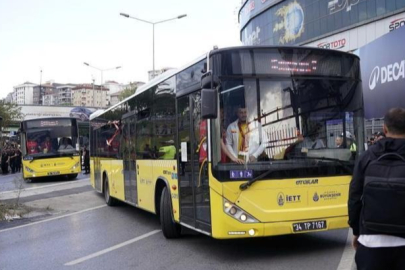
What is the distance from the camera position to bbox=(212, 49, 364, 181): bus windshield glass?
6445 millimetres

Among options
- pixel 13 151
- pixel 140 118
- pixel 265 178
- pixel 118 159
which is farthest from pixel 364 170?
pixel 13 151

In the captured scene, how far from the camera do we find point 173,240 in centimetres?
845

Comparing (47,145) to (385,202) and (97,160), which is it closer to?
(97,160)

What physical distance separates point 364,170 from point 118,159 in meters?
9.54

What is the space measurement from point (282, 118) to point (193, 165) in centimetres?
153

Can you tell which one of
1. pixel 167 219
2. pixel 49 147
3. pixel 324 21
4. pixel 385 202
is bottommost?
pixel 167 219

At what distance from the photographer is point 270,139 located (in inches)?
255

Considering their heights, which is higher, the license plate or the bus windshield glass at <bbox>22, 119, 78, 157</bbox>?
the bus windshield glass at <bbox>22, 119, 78, 157</bbox>

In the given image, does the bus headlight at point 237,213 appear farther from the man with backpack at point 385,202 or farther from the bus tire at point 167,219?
the man with backpack at point 385,202

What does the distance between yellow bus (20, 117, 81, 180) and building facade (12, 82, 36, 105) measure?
494ft

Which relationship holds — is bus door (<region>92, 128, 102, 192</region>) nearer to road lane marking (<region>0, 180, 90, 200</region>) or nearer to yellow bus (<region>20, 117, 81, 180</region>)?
road lane marking (<region>0, 180, 90, 200</region>)

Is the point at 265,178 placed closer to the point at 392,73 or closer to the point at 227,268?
the point at 227,268

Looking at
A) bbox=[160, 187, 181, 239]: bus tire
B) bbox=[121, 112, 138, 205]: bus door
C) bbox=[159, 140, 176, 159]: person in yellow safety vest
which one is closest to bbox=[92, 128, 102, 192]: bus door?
bbox=[121, 112, 138, 205]: bus door

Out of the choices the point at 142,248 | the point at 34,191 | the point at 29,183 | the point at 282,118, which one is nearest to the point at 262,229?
the point at 282,118
